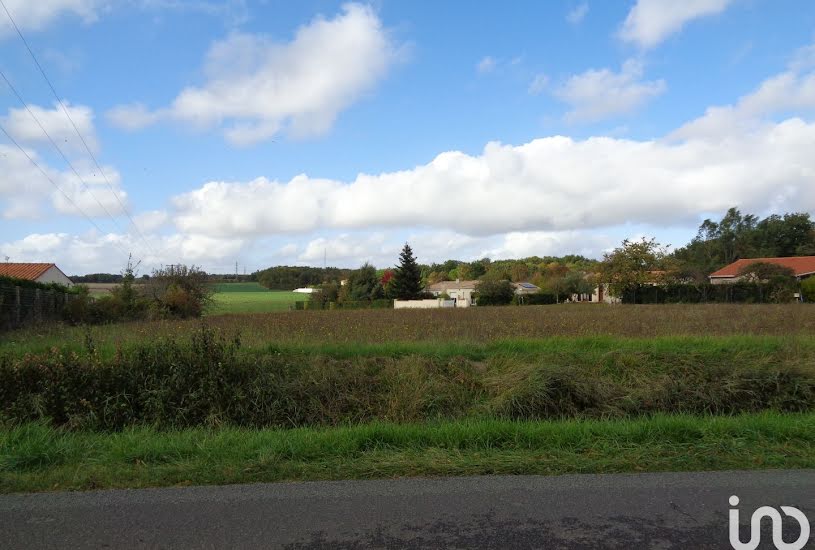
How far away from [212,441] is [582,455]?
159 inches

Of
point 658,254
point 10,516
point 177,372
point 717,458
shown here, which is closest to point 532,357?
point 717,458

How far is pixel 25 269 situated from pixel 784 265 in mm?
77705

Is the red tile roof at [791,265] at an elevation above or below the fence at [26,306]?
above

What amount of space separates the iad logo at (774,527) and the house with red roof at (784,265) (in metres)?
65.2

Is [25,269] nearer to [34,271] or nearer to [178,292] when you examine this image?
[34,271]

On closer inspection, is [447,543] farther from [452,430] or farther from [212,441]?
[212,441]

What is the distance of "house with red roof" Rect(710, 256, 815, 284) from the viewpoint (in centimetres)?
6712

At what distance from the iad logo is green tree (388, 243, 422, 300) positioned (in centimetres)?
7616

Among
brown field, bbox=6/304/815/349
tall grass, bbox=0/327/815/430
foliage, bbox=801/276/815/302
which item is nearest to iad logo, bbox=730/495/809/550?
tall grass, bbox=0/327/815/430

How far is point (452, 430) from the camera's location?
668 cm

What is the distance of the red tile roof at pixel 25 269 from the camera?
47.5m

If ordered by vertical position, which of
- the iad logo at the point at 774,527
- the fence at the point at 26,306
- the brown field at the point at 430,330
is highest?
the fence at the point at 26,306

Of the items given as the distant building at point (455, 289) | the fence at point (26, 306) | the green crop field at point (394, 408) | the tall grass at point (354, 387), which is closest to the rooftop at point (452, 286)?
the distant building at point (455, 289)

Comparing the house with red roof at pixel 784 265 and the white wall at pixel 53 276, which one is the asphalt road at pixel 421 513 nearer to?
→ the white wall at pixel 53 276
